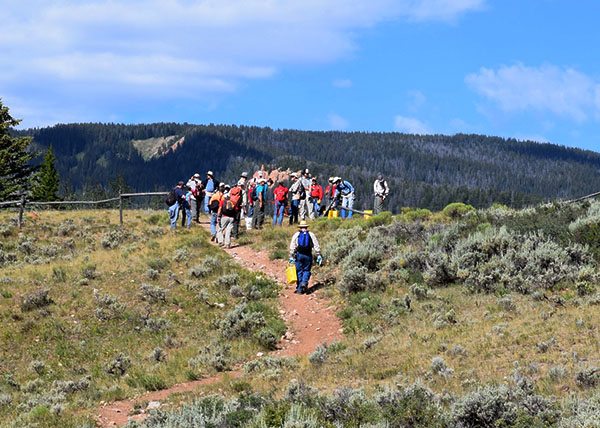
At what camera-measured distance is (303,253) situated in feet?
55.4

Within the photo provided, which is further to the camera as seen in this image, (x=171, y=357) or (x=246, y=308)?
(x=246, y=308)

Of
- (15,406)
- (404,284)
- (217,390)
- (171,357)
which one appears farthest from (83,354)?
(404,284)

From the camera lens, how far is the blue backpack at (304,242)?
16734 mm

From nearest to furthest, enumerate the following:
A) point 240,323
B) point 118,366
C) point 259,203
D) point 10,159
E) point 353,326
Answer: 1. point 118,366
2. point 353,326
3. point 240,323
4. point 259,203
5. point 10,159

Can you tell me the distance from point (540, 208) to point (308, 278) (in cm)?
862

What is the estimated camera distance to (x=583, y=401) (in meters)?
7.73

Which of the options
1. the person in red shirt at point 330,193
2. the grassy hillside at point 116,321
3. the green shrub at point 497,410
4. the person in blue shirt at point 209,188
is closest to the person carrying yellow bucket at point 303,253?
the grassy hillside at point 116,321

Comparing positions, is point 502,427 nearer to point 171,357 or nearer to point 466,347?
point 466,347

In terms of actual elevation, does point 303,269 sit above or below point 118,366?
above

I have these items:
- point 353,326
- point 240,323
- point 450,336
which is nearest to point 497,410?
point 450,336

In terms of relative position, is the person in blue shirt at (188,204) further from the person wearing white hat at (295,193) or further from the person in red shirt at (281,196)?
the person wearing white hat at (295,193)

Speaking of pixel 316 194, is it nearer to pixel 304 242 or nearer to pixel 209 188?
pixel 209 188

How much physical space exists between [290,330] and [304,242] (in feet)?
8.95

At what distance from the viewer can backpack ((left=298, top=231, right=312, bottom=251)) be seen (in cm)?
1673
